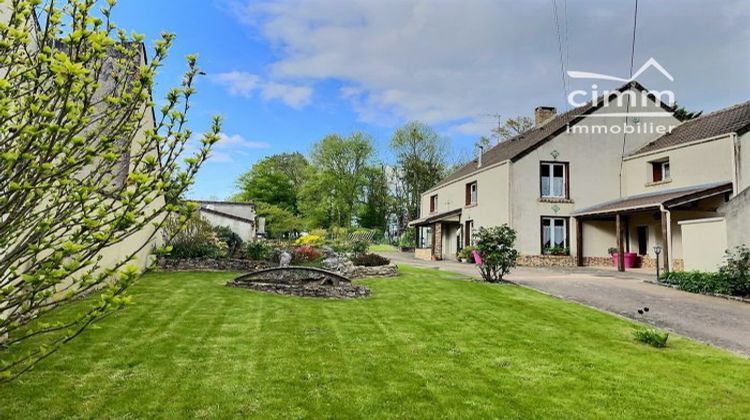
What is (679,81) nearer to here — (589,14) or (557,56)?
(557,56)

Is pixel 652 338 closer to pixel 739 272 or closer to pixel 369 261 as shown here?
pixel 739 272

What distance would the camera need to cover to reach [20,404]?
4414 mm

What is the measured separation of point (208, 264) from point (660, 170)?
2276 cm

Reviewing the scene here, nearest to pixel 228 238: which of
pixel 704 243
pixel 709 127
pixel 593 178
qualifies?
pixel 704 243

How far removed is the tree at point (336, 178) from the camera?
184ft

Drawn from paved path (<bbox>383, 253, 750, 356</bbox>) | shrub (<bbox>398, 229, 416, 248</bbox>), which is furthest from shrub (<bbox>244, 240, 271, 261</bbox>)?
shrub (<bbox>398, 229, 416, 248</bbox>)

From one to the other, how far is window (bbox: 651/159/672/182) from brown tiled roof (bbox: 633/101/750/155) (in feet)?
2.61

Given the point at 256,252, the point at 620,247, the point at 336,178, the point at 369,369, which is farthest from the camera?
the point at 336,178

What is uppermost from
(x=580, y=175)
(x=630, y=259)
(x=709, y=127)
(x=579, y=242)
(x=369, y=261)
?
(x=709, y=127)

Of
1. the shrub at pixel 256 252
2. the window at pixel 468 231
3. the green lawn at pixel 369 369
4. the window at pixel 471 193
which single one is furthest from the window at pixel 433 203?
the green lawn at pixel 369 369

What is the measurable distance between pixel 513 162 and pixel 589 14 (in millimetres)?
10552

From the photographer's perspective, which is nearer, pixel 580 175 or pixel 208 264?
pixel 208 264

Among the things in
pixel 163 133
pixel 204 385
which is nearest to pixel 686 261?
pixel 204 385

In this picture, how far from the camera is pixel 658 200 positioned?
63.6ft
